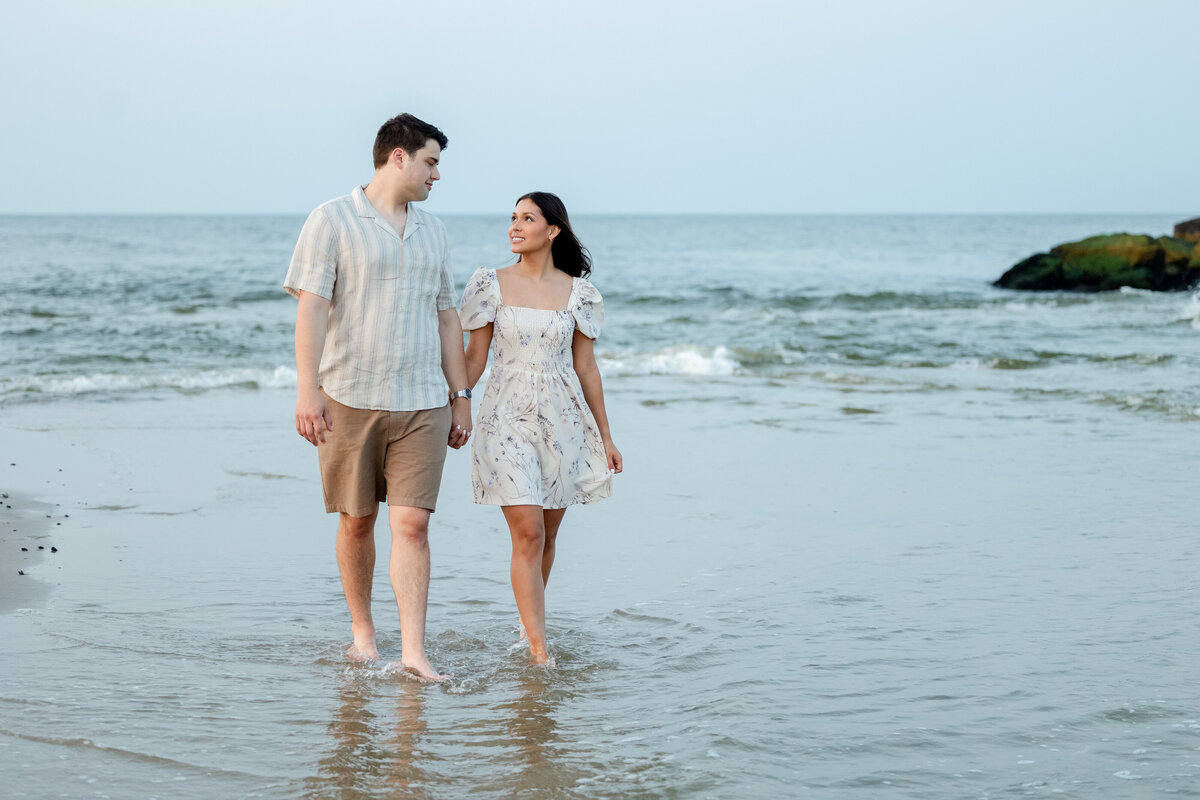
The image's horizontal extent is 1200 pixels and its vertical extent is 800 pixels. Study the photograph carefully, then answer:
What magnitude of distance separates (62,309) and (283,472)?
1525 centimetres

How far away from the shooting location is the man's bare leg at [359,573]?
4316 mm

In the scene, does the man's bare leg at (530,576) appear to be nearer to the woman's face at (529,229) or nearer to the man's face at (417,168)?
the woman's face at (529,229)

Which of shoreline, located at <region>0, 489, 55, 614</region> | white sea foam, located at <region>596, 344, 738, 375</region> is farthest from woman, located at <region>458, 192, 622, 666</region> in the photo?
white sea foam, located at <region>596, 344, 738, 375</region>

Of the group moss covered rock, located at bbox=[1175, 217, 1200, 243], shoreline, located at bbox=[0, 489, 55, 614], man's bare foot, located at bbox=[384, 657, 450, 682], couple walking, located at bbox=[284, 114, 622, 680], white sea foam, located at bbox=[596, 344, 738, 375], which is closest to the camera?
couple walking, located at bbox=[284, 114, 622, 680]

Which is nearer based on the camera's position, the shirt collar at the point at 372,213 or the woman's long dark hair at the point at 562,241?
the shirt collar at the point at 372,213

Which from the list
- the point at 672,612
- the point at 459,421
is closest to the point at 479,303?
the point at 459,421

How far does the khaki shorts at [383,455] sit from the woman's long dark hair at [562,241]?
795 mm

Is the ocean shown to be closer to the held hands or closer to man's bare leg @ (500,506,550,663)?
man's bare leg @ (500,506,550,663)

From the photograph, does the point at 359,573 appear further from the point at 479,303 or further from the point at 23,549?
the point at 23,549

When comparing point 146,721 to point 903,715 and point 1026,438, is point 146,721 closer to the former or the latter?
point 903,715

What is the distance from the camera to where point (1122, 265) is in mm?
29594

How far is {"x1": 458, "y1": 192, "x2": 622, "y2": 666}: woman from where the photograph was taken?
14.2 feet

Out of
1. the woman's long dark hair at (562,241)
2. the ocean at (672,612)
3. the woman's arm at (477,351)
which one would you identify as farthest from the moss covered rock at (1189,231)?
the woman's arm at (477,351)

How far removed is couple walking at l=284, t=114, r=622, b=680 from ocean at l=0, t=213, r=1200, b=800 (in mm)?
433
